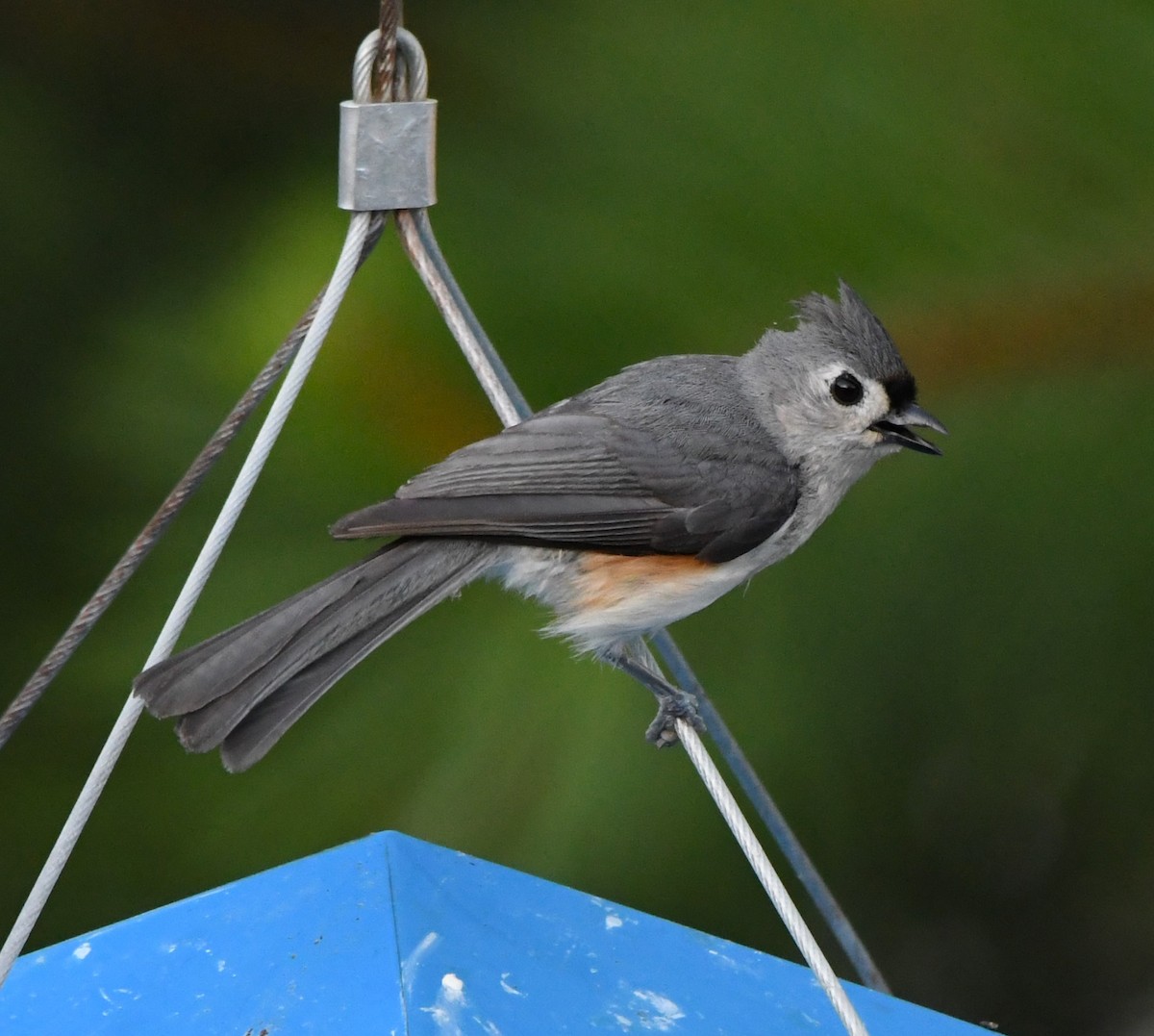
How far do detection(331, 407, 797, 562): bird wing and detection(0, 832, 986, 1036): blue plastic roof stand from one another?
0.34 metres

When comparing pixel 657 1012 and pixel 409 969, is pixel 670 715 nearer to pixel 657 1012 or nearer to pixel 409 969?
pixel 657 1012

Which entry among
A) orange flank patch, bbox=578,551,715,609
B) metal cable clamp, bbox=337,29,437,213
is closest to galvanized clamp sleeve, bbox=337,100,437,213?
metal cable clamp, bbox=337,29,437,213

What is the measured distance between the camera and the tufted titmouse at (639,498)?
151 centimetres

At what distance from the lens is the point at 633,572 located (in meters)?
1.72

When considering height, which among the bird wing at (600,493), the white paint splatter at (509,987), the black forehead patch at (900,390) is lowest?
the white paint splatter at (509,987)

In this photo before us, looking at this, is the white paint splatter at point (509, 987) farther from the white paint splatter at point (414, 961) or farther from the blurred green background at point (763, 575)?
the blurred green background at point (763, 575)

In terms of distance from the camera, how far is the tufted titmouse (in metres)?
1.51

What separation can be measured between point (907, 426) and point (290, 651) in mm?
781

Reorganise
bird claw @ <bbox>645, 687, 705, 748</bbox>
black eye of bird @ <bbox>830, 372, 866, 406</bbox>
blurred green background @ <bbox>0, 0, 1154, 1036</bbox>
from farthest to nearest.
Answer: blurred green background @ <bbox>0, 0, 1154, 1036</bbox>, black eye of bird @ <bbox>830, 372, 866, 406</bbox>, bird claw @ <bbox>645, 687, 705, 748</bbox>

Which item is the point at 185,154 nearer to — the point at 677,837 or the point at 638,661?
the point at 638,661

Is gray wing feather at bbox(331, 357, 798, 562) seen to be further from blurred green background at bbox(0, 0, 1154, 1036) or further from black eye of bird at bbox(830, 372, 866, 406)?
blurred green background at bbox(0, 0, 1154, 1036)

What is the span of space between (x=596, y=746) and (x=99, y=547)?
0.76 meters

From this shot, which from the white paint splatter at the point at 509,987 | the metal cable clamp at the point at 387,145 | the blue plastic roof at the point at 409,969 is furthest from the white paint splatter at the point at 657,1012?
the metal cable clamp at the point at 387,145

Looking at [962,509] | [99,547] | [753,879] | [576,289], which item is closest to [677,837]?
[753,879]
